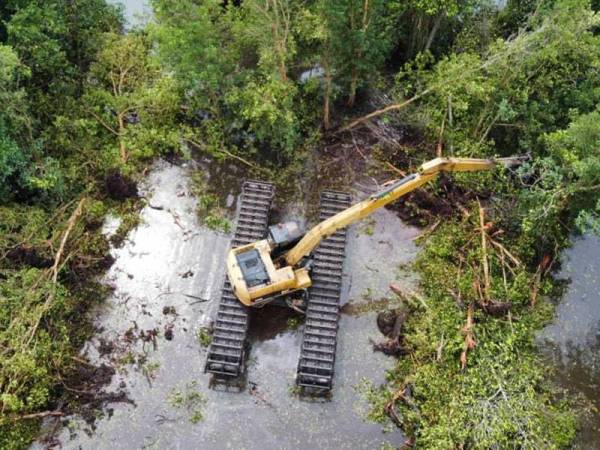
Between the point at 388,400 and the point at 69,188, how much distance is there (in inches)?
415

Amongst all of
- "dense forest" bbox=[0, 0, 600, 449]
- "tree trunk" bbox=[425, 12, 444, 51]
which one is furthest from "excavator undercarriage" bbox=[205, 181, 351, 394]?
"tree trunk" bbox=[425, 12, 444, 51]

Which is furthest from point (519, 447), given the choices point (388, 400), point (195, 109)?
point (195, 109)

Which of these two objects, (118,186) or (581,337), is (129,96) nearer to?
(118,186)

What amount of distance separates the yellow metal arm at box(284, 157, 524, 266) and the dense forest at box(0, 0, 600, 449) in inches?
102

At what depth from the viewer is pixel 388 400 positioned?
13.2m

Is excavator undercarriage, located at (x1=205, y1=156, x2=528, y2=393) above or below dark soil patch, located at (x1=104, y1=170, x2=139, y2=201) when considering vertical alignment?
below

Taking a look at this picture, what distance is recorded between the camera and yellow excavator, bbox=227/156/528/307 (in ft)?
42.4

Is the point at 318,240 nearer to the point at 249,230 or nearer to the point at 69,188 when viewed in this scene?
the point at 249,230

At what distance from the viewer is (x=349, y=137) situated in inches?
711

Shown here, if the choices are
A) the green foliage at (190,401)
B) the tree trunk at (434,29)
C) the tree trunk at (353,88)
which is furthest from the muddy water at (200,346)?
the tree trunk at (434,29)

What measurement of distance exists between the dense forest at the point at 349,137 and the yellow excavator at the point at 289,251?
8.75ft

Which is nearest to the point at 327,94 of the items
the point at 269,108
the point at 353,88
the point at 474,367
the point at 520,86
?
the point at 353,88

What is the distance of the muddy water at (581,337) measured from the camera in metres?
13.3

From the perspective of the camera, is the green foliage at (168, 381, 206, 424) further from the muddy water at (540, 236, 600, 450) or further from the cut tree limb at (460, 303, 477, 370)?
the muddy water at (540, 236, 600, 450)
